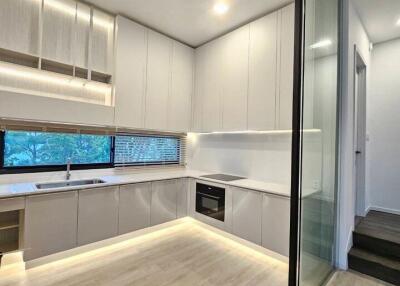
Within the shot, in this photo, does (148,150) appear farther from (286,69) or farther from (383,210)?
(383,210)

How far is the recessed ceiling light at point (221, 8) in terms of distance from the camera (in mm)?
2645

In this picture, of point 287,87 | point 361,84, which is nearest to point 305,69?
point 287,87

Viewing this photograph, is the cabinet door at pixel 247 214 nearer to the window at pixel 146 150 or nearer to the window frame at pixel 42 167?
the window at pixel 146 150

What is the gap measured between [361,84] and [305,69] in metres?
2.23

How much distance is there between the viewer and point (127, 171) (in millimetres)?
3414

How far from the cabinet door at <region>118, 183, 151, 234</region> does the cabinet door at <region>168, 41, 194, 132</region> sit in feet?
3.75

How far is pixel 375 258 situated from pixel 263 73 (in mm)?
2445

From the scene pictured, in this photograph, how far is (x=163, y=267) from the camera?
91.1 inches

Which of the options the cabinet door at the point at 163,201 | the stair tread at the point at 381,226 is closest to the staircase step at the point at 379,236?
the stair tread at the point at 381,226

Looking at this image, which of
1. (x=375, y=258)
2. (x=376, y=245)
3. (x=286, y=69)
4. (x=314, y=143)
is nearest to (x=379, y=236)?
(x=376, y=245)

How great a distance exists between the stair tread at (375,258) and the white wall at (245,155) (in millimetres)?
1017

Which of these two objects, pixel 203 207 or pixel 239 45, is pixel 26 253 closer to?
pixel 203 207

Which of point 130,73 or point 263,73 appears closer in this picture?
point 263,73

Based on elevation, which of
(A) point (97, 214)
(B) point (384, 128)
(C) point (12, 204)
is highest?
(B) point (384, 128)
